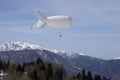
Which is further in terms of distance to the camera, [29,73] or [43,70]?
[43,70]

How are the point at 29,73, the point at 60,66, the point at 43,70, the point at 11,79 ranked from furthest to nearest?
the point at 60,66 → the point at 43,70 → the point at 29,73 → the point at 11,79

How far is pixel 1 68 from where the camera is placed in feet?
652

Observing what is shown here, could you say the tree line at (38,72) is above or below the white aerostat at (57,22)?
below

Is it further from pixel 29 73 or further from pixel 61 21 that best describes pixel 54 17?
pixel 29 73

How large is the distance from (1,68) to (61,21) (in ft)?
488

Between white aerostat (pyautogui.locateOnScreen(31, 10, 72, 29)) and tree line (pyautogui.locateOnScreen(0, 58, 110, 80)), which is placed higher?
white aerostat (pyautogui.locateOnScreen(31, 10, 72, 29))

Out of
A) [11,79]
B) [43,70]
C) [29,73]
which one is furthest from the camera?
[43,70]

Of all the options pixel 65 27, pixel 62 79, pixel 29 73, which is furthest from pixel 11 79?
pixel 65 27

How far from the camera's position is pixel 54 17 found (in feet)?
184

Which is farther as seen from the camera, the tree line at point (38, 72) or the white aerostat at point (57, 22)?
the tree line at point (38, 72)

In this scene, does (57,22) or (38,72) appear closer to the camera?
(57,22)

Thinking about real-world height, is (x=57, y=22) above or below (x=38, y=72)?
above

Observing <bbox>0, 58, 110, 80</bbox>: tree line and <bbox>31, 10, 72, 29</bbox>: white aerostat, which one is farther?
<bbox>0, 58, 110, 80</bbox>: tree line

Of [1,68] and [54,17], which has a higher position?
[54,17]
